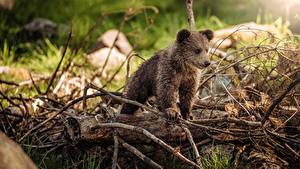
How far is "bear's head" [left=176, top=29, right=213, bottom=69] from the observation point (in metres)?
5.48

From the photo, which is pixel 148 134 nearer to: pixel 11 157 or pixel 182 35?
pixel 182 35

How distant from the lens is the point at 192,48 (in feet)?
18.4

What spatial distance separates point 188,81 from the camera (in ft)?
18.0

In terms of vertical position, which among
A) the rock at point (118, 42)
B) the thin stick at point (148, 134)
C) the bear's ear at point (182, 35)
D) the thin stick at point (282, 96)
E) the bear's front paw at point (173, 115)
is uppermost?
the bear's ear at point (182, 35)

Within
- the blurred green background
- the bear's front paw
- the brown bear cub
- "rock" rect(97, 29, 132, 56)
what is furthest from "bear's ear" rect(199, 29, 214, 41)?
"rock" rect(97, 29, 132, 56)

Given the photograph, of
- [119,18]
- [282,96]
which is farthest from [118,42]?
[282,96]

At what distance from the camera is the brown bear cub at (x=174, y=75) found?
5379 mm

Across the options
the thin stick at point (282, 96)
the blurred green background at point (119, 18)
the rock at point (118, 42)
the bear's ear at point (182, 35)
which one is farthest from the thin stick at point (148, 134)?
the rock at point (118, 42)

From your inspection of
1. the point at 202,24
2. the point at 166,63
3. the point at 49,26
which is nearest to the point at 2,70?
the point at 49,26

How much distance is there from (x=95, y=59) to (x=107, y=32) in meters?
1.32

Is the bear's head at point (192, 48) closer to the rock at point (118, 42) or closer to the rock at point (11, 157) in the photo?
the rock at point (11, 157)

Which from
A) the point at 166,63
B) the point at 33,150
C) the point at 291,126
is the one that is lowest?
the point at 33,150

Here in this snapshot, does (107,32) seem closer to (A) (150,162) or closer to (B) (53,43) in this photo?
(B) (53,43)

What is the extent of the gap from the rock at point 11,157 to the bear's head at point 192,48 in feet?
7.37
